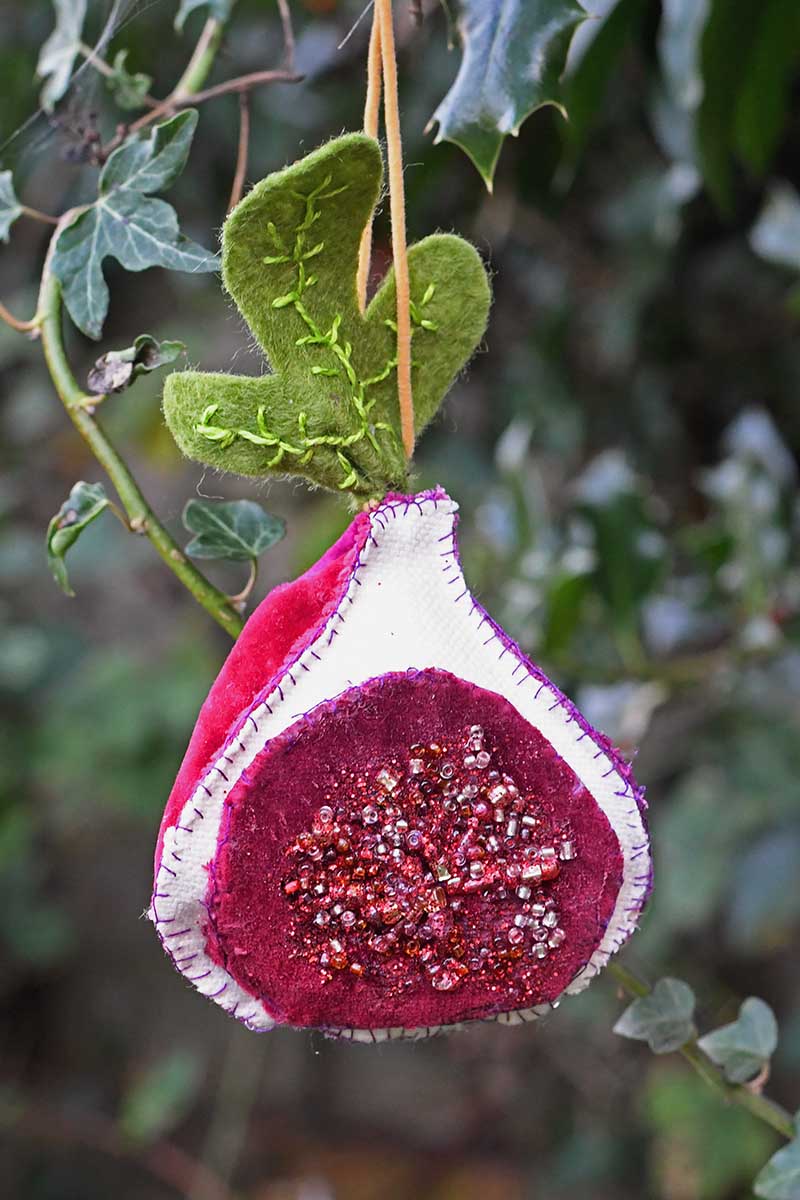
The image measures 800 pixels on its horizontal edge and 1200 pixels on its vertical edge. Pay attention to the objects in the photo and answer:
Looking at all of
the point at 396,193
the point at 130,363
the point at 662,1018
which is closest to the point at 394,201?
the point at 396,193

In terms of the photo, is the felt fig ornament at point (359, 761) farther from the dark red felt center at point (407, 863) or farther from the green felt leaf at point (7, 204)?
the green felt leaf at point (7, 204)

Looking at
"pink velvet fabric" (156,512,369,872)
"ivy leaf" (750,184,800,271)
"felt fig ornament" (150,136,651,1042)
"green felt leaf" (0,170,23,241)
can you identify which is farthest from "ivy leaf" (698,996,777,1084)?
"ivy leaf" (750,184,800,271)

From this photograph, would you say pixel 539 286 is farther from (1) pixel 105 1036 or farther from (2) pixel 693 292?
(1) pixel 105 1036

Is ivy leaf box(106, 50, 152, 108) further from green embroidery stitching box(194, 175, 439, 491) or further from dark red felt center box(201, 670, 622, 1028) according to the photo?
dark red felt center box(201, 670, 622, 1028)

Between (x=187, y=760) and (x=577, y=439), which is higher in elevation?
(x=187, y=760)

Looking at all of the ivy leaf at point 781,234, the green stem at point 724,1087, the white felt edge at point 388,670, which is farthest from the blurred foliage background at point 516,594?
the green stem at point 724,1087

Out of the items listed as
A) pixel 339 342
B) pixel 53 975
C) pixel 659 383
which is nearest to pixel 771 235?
pixel 659 383

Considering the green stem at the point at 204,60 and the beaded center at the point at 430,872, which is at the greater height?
the green stem at the point at 204,60
